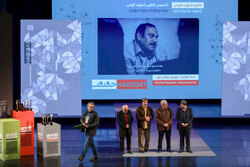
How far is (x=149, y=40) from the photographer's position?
14133mm

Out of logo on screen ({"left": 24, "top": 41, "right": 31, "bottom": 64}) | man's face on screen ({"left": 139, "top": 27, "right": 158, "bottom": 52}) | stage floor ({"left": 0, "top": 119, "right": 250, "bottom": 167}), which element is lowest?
stage floor ({"left": 0, "top": 119, "right": 250, "bottom": 167})

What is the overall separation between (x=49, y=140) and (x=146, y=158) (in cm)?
191

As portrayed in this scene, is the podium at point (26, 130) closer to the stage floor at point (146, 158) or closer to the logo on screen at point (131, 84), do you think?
the stage floor at point (146, 158)

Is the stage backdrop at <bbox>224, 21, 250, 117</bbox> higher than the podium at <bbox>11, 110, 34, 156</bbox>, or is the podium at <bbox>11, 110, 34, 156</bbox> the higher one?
the stage backdrop at <bbox>224, 21, 250, 117</bbox>

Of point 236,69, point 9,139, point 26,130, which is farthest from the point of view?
point 236,69

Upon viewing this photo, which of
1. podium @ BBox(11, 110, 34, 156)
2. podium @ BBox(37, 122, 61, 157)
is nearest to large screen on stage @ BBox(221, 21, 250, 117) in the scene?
podium @ BBox(37, 122, 61, 157)

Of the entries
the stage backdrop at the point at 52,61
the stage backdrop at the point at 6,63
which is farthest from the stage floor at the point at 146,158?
the stage backdrop at the point at 6,63

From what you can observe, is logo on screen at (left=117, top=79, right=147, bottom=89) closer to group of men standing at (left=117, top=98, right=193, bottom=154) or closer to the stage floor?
the stage floor

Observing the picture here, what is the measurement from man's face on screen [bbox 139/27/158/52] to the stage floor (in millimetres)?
2655

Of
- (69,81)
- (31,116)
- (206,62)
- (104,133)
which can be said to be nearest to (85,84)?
(69,81)

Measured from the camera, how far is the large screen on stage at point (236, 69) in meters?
12.9

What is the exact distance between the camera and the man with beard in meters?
14.1

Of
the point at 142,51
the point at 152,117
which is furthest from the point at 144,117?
the point at 142,51

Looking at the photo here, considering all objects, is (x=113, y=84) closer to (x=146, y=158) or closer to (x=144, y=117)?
(x=144, y=117)
